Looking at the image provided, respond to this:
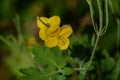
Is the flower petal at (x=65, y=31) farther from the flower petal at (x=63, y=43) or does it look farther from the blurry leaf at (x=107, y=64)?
the blurry leaf at (x=107, y=64)

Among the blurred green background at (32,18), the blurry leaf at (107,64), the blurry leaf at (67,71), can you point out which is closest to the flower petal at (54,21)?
the blurry leaf at (67,71)

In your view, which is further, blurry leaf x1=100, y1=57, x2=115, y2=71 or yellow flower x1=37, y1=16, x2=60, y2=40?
blurry leaf x1=100, y1=57, x2=115, y2=71

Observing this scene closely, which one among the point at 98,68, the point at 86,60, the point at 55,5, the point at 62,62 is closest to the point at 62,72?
the point at 62,62

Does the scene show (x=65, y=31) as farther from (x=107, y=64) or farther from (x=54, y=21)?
(x=107, y=64)

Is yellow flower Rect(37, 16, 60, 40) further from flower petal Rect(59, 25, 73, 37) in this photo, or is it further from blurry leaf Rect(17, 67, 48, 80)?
blurry leaf Rect(17, 67, 48, 80)

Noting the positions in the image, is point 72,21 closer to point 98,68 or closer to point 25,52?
point 25,52

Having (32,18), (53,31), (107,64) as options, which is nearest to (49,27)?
(53,31)

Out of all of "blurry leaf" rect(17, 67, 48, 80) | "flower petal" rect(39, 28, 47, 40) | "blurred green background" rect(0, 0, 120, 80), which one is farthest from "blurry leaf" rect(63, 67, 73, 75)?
"blurred green background" rect(0, 0, 120, 80)
